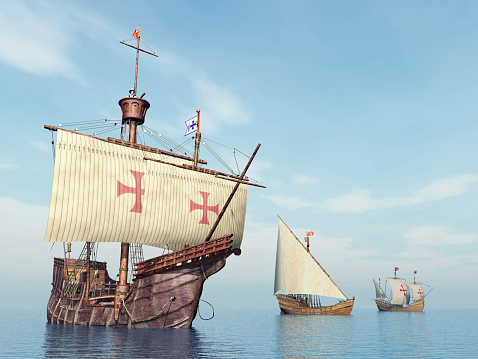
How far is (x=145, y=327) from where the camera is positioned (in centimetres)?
3234

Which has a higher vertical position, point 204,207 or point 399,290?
point 204,207

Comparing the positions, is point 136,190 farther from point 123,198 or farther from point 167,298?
point 167,298

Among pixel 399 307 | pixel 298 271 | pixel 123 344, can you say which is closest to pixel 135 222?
pixel 123 344

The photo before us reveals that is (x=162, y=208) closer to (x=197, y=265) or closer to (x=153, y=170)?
(x=153, y=170)

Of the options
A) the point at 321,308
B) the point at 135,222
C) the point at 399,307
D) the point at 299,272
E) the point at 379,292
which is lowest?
the point at 399,307

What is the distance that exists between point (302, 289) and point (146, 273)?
125 ft

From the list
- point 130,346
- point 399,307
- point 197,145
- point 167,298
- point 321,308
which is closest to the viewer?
point 130,346

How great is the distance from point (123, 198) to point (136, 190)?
1.49 m

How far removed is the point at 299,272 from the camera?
213 feet

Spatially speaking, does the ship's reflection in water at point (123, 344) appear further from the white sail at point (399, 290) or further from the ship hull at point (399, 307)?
the ship hull at point (399, 307)

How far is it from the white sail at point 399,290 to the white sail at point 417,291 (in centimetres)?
409

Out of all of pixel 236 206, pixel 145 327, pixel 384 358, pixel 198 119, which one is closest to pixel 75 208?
pixel 145 327

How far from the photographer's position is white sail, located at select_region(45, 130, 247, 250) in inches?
1375

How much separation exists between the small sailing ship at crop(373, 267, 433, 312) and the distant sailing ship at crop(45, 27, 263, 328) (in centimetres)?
9015
